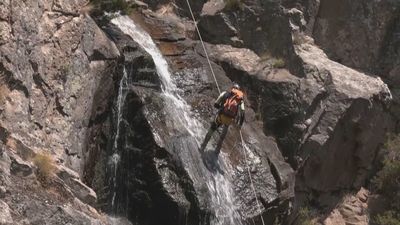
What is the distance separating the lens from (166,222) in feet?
45.0

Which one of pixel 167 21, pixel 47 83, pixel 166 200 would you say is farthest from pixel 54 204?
pixel 167 21

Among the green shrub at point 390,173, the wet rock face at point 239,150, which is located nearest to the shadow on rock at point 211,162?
the wet rock face at point 239,150

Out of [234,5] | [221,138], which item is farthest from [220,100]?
[234,5]

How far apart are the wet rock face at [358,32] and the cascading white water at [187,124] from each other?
22.7ft

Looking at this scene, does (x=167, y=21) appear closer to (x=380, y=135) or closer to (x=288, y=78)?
(x=288, y=78)

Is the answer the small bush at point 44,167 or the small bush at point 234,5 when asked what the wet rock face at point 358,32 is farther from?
the small bush at point 44,167

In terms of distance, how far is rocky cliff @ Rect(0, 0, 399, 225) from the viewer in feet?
37.5

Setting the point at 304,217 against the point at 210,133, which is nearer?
the point at 210,133

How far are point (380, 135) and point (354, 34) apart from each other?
372 cm

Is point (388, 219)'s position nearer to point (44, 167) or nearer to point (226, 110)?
point (226, 110)

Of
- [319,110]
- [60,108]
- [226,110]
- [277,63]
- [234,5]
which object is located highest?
[234,5]

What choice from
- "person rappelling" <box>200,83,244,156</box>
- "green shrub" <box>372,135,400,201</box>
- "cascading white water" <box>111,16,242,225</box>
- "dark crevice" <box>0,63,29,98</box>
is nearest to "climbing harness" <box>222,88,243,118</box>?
"person rappelling" <box>200,83,244,156</box>

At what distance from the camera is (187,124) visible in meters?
15.6

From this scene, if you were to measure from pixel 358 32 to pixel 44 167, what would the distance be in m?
14.9
